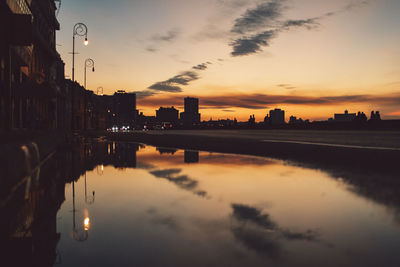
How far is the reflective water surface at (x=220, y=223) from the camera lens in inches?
169

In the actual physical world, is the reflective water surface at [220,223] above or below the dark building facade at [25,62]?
below

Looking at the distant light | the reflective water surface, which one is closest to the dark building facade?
the reflective water surface

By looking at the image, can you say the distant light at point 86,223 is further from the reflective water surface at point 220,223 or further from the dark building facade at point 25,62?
the dark building facade at point 25,62

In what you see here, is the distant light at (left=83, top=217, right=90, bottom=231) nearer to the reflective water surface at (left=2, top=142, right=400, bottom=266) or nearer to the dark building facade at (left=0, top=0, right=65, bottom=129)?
the reflective water surface at (left=2, top=142, right=400, bottom=266)

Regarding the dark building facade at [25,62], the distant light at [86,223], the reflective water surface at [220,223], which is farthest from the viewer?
the dark building facade at [25,62]

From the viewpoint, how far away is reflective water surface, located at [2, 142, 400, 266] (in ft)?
14.1

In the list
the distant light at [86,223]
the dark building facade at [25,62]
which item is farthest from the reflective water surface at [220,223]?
the dark building facade at [25,62]

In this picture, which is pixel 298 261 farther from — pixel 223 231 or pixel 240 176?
pixel 240 176

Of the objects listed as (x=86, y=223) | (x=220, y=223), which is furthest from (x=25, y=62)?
(x=220, y=223)

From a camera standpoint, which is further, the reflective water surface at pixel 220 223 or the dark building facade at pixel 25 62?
the dark building facade at pixel 25 62

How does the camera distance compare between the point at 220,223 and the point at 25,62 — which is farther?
the point at 25,62

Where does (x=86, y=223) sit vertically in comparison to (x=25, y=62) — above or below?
below

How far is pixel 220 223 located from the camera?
5.97 meters

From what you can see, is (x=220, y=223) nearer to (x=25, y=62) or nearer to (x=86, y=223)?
(x=86, y=223)
